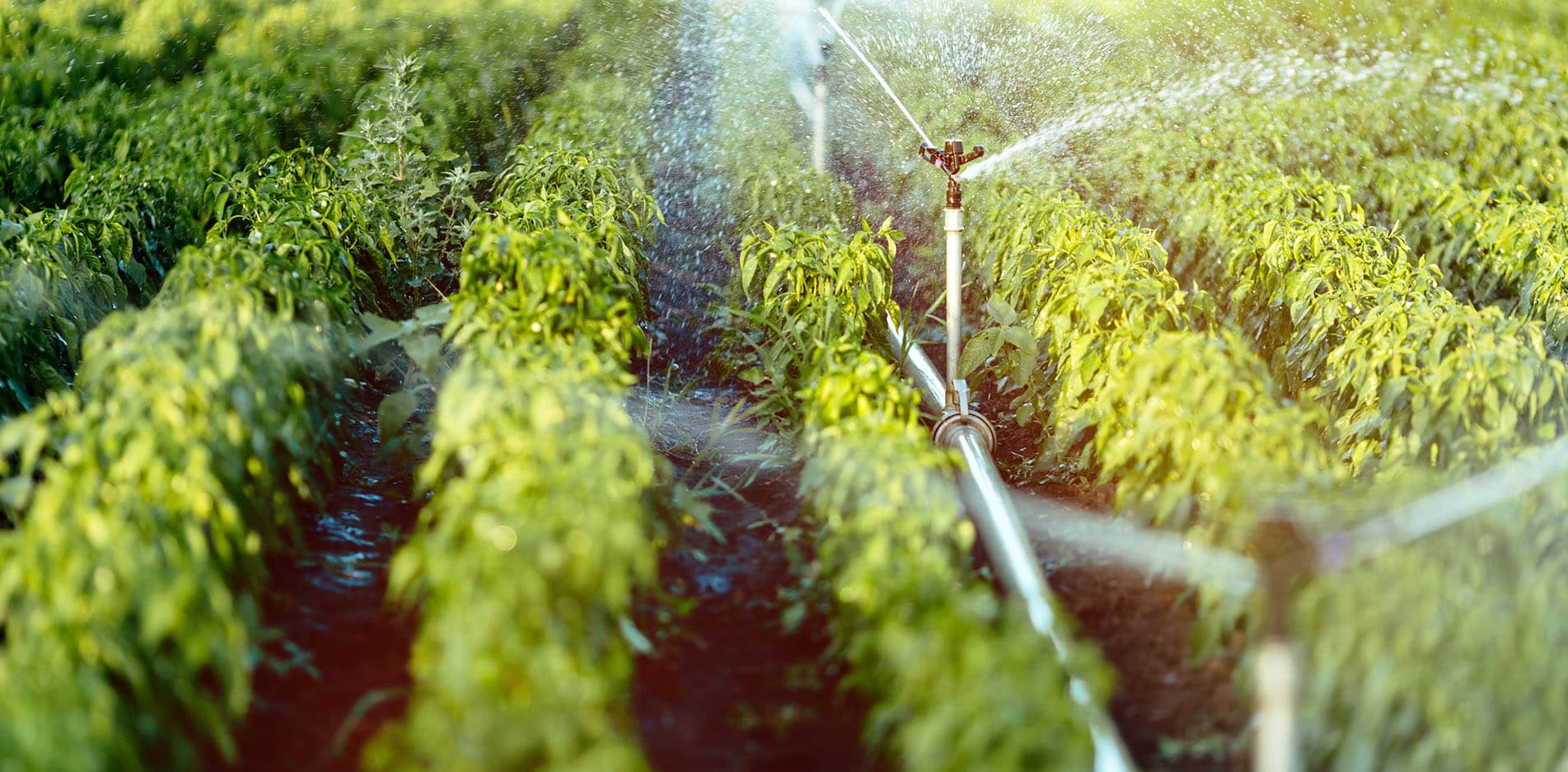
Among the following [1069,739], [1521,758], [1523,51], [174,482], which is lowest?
[1523,51]

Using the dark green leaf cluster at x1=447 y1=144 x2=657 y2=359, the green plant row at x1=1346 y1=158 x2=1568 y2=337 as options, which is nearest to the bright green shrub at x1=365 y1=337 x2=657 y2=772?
the dark green leaf cluster at x1=447 y1=144 x2=657 y2=359

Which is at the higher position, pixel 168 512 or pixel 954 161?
pixel 168 512

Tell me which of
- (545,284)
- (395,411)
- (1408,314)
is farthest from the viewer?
(1408,314)

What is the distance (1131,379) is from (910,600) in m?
1.15

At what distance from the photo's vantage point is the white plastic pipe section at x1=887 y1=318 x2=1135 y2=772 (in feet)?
6.83

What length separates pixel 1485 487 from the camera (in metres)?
2.55

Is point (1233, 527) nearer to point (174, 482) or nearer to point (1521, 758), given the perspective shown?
point (1521, 758)

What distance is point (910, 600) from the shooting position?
209 centimetres

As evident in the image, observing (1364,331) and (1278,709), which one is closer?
(1278,709)

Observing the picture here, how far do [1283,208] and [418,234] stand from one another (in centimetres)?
354

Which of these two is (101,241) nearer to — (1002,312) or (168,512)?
(168,512)

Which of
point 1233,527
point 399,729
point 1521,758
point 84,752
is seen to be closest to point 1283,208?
point 1233,527

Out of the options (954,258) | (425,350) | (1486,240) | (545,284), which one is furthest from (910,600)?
(1486,240)

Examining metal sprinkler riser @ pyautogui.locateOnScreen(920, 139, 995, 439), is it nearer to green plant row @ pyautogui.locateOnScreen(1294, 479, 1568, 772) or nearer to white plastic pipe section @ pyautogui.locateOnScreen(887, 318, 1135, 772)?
white plastic pipe section @ pyautogui.locateOnScreen(887, 318, 1135, 772)
